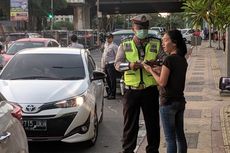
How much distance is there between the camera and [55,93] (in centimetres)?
796

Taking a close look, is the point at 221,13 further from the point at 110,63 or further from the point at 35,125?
the point at 110,63

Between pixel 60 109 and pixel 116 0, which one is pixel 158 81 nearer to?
pixel 60 109

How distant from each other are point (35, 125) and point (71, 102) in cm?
66

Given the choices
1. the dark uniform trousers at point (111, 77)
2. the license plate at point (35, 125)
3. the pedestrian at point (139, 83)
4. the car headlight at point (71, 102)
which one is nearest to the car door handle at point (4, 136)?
the pedestrian at point (139, 83)

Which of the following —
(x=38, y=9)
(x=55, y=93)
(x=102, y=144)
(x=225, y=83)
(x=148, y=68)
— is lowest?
(x=102, y=144)

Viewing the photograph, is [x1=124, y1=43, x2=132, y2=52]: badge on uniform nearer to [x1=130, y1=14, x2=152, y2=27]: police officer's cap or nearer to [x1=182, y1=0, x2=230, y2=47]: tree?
[x1=130, y1=14, x2=152, y2=27]: police officer's cap

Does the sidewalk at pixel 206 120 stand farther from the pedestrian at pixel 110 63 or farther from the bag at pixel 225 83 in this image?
the pedestrian at pixel 110 63

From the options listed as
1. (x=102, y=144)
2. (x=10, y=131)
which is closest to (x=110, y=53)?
(x=102, y=144)

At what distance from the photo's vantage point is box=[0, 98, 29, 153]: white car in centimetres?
393

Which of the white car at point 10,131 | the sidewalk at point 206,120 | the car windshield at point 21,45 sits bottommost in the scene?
the sidewalk at point 206,120

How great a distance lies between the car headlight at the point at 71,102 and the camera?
25.6 feet

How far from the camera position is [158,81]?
6.12 metres

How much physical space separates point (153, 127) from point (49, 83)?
2216mm

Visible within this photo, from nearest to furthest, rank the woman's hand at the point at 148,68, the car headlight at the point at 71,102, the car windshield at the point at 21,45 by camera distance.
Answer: the woman's hand at the point at 148,68
the car headlight at the point at 71,102
the car windshield at the point at 21,45
